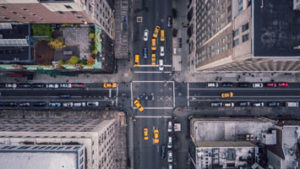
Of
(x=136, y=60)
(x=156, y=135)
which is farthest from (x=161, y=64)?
(x=156, y=135)

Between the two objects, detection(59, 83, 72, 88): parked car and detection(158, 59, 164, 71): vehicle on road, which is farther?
detection(59, 83, 72, 88): parked car

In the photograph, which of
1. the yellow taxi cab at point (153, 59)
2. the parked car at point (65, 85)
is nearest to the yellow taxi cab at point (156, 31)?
the yellow taxi cab at point (153, 59)

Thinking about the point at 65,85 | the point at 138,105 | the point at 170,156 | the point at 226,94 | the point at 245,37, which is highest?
the point at 245,37

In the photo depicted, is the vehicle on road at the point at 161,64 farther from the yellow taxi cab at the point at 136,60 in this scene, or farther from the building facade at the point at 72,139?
the building facade at the point at 72,139

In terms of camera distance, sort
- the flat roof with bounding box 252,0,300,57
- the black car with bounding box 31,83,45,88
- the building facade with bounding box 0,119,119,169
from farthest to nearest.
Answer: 1. the black car with bounding box 31,83,45,88
2. the building facade with bounding box 0,119,119,169
3. the flat roof with bounding box 252,0,300,57

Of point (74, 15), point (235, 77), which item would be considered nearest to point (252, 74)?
point (235, 77)

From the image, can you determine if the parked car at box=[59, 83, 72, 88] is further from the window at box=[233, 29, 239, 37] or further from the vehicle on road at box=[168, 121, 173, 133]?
the window at box=[233, 29, 239, 37]

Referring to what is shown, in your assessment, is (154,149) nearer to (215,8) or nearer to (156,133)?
(156,133)

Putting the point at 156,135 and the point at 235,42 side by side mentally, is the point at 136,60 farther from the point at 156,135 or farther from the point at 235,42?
the point at 235,42

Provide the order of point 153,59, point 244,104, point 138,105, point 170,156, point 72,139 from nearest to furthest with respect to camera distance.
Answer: point 72,139, point 170,156, point 244,104, point 153,59, point 138,105

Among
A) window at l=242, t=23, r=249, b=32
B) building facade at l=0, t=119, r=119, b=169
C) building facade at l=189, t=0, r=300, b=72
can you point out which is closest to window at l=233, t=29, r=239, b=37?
building facade at l=189, t=0, r=300, b=72
